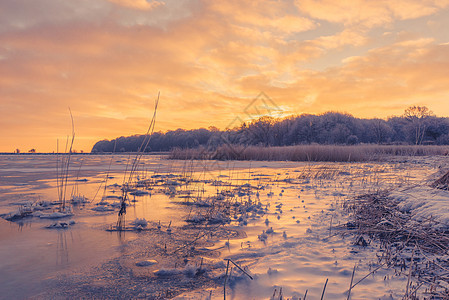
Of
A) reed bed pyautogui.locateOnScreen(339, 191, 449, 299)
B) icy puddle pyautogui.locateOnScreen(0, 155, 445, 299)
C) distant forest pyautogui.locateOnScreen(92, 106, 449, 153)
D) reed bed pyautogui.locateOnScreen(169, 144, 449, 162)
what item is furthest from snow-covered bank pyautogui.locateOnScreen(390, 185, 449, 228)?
distant forest pyautogui.locateOnScreen(92, 106, 449, 153)

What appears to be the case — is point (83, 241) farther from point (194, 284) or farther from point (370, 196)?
point (370, 196)

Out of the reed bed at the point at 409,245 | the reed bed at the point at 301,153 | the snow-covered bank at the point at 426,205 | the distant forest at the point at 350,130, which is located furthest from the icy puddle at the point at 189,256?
the distant forest at the point at 350,130

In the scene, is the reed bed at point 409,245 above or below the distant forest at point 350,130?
below

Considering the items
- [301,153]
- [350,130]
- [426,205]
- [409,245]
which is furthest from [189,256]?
[350,130]

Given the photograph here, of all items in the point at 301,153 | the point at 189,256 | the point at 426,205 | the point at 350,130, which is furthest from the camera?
the point at 350,130

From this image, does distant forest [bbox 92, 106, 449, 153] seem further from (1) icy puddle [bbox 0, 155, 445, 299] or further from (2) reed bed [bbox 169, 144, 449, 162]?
(1) icy puddle [bbox 0, 155, 445, 299]

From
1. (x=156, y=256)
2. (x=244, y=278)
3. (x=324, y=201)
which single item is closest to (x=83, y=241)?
(x=156, y=256)

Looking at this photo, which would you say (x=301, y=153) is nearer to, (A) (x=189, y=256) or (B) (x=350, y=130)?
(A) (x=189, y=256)

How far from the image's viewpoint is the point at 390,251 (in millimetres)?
2932

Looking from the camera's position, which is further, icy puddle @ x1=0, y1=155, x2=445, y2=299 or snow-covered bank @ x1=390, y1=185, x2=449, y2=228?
snow-covered bank @ x1=390, y1=185, x2=449, y2=228

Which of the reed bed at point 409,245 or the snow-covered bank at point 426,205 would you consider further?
the snow-covered bank at point 426,205

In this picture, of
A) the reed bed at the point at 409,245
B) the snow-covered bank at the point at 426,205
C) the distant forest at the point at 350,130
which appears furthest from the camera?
the distant forest at the point at 350,130

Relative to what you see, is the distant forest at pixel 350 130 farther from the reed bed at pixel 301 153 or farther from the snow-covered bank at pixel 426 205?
the snow-covered bank at pixel 426 205

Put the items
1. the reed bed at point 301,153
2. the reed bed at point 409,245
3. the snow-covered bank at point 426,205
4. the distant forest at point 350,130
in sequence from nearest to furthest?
1. the reed bed at point 409,245
2. the snow-covered bank at point 426,205
3. the reed bed at point 301,153
4. the distant forest at point 350,130
